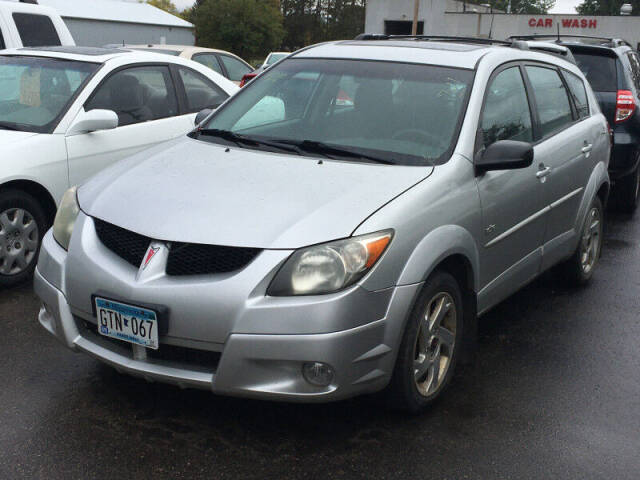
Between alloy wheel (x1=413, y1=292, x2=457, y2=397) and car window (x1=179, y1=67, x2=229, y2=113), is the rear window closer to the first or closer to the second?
car window (x1=179, y1=67, x2=229, y2=113)

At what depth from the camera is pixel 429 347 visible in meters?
3.63

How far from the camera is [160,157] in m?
4.15

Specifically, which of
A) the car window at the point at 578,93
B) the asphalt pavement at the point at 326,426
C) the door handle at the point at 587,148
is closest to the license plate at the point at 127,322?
the asphalt pavement at the point at 326,426

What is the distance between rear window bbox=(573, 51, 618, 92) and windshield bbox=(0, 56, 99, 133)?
5.20m

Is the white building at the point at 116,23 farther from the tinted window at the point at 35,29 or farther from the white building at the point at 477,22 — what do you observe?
the tinted window at the point at 35,29

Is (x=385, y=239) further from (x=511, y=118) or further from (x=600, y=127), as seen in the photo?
(x=600, y=127)

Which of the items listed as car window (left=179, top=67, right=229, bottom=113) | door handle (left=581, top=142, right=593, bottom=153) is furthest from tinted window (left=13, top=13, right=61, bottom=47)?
door handle (left=581, top=142, right=593, bottom=153)

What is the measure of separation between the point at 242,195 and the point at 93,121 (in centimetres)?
256

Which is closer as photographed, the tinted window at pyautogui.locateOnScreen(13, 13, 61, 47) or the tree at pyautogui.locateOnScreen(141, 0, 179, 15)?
the tinted window at pyautogui.locateOnScreen(13, 13, 61, 47)

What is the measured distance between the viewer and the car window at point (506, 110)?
4258 millimetres

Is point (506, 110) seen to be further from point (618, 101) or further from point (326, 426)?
point (618, 101)

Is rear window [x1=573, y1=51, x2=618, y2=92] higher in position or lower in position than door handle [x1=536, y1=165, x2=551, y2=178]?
higher

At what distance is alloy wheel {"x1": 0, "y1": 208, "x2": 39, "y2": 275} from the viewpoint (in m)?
5.23

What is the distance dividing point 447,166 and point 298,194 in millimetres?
788
